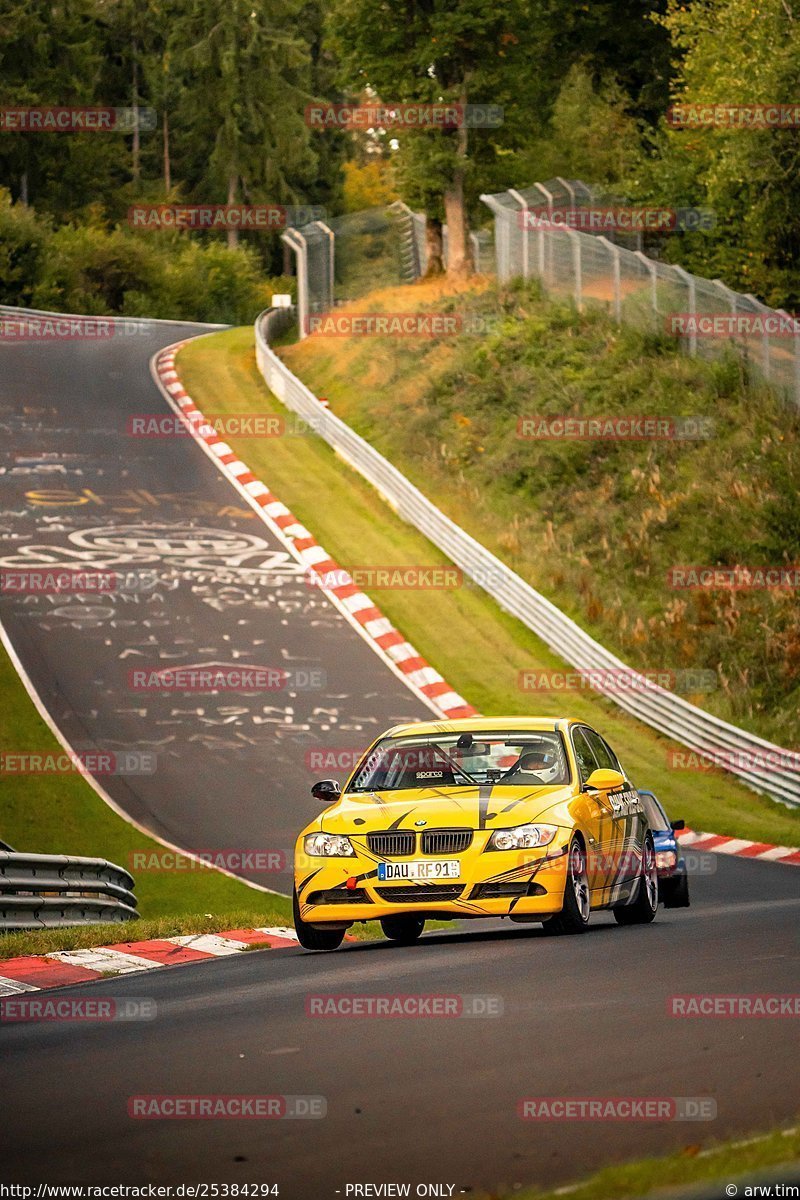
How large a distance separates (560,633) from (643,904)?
1543 cm

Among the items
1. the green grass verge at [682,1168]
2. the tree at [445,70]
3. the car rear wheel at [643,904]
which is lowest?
the car rear wheel at [643,904]

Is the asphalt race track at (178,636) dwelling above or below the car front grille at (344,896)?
below

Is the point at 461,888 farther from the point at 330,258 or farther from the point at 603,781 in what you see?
the point at 330,258

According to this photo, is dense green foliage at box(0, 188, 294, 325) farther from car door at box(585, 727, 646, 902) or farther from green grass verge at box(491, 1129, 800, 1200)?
green grass verge at box(491, 1129, 800, 1200)

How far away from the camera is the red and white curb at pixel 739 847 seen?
20.9 metres

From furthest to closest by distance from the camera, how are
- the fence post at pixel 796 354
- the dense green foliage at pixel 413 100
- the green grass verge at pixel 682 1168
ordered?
the dense green foliage at pixel 413 100
the fence post at pixel 796 354
the green grass verge at pixel 682 1168

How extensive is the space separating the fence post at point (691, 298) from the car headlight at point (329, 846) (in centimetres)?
2528

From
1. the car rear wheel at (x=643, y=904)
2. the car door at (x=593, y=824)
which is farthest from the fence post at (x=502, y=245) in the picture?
the car door at (x=593, y=824)

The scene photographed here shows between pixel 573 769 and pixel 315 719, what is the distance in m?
12.4

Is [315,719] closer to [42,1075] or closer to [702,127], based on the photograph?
[42,1075]

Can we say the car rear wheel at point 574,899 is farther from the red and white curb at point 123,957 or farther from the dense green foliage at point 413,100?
the dense green foliage at point 413,100

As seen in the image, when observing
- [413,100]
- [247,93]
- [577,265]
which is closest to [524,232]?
[577,265]

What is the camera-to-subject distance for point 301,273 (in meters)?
47.9

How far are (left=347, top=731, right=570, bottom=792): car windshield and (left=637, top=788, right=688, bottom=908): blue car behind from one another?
2893 millimetres
